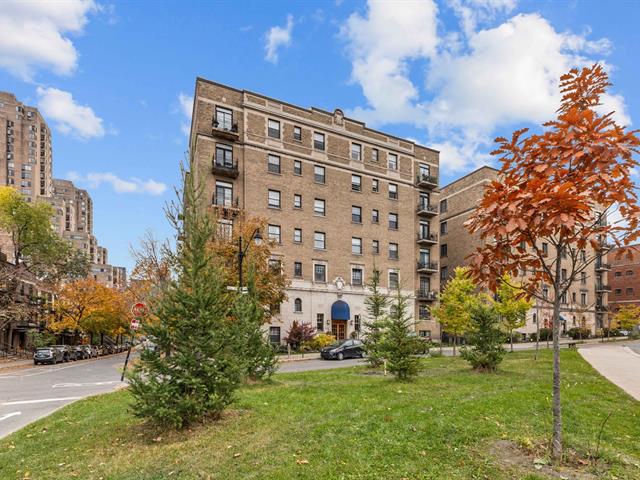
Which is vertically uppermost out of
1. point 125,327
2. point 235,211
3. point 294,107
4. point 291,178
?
point 294,107

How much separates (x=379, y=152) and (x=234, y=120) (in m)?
15.9

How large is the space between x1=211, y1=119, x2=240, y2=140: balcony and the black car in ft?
64.3

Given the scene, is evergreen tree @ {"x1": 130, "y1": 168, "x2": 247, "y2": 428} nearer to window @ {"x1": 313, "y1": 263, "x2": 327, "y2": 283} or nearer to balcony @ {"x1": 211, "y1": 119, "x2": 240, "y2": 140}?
balcony @ {"x1": 211, "y1": 119, "x2": 240, "y2": 140}

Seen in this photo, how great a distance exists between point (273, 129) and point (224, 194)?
798 cm

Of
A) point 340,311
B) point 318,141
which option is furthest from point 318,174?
point 340,311

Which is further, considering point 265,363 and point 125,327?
point 125,327

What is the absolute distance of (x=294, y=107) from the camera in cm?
3928

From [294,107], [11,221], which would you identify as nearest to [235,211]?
[294,107]

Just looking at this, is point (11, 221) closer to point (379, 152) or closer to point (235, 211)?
point (235, 211)

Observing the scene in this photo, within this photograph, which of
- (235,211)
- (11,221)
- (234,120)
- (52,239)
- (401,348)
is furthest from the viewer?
(52,239)

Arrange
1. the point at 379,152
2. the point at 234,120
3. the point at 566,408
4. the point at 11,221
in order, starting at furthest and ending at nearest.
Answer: the point at 11,221 → the point at 379,152 → the point at 234,120 → the point at 566,408

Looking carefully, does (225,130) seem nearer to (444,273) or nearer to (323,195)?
(323,195)

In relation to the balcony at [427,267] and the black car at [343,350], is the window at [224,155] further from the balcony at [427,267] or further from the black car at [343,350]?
A: the balcony at [427,267]

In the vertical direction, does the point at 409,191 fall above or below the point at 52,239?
above
